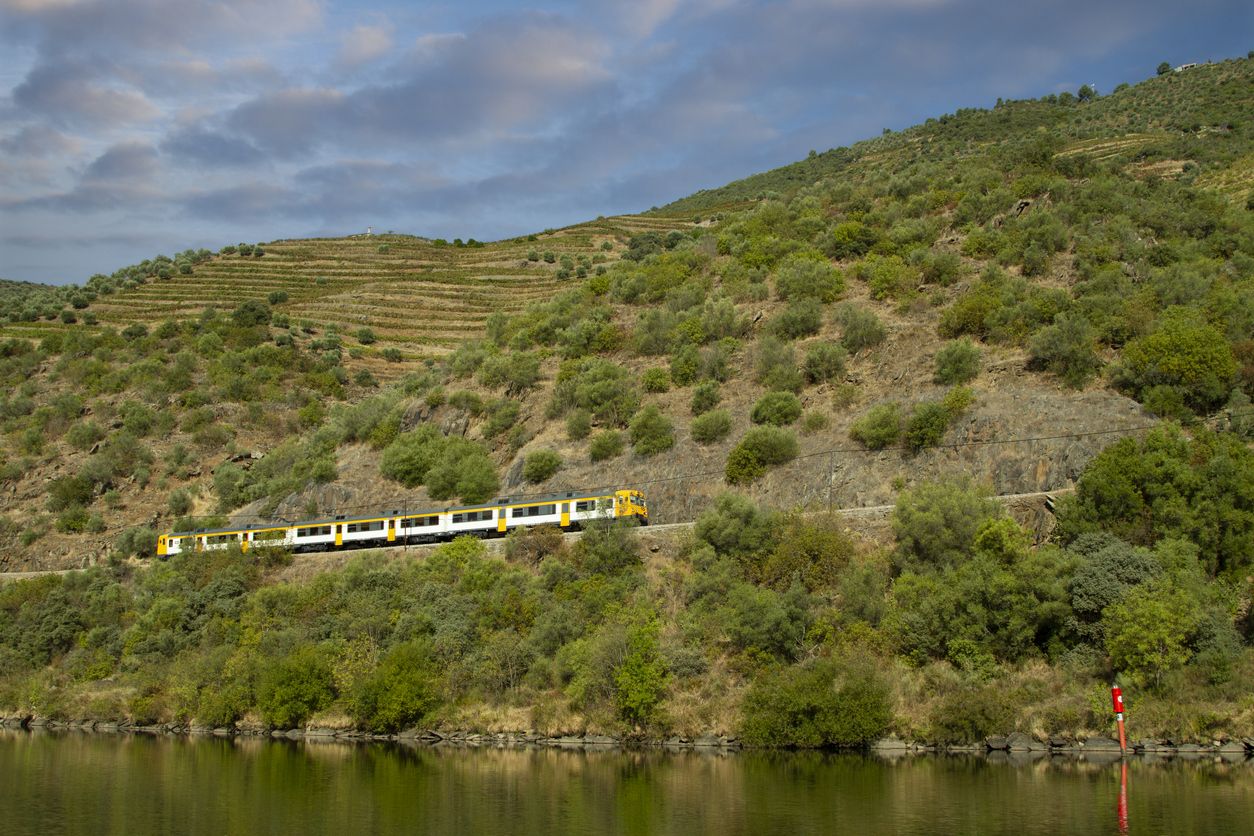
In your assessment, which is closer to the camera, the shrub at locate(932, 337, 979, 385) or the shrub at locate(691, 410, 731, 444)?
the shrub at locate(932, 337, 979, 385)

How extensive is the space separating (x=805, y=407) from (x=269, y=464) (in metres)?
34.6

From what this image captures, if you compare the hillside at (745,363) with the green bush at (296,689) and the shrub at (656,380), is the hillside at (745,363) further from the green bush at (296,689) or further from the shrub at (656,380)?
the green bush at (296,689)

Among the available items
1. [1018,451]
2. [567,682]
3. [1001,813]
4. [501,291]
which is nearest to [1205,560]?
[1018,451]

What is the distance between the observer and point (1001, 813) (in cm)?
2264

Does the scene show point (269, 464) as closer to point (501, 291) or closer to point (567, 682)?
point (567, 682)

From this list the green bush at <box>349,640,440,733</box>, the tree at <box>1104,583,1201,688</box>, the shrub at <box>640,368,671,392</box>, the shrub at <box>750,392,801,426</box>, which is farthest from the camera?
the shrub at <box>640,368,671,392</box>

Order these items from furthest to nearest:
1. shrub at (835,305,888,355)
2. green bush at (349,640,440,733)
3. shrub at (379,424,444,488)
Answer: shrub at (379,424,444,488) < shrub at (835,305,888,355) < green bush at (349,640,440,733)

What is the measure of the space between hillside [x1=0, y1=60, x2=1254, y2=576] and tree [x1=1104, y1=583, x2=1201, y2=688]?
30.3 feet

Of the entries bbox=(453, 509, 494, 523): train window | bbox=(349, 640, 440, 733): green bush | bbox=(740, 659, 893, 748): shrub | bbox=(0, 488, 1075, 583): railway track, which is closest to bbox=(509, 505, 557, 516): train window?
bbox=(453, 509, 494, 523): train window

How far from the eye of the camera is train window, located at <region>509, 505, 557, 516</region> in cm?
4815

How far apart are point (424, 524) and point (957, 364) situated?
25.4 m

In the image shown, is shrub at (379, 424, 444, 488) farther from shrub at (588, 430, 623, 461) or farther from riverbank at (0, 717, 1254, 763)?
riverbank at (0, 717, 1254, 763)

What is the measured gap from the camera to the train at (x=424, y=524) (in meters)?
47.1

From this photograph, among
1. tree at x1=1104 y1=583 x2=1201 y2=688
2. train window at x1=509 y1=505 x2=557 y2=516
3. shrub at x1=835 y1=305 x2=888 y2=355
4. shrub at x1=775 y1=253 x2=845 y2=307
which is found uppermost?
shrub at x1=775 y1=253 x2=845 y2=307
